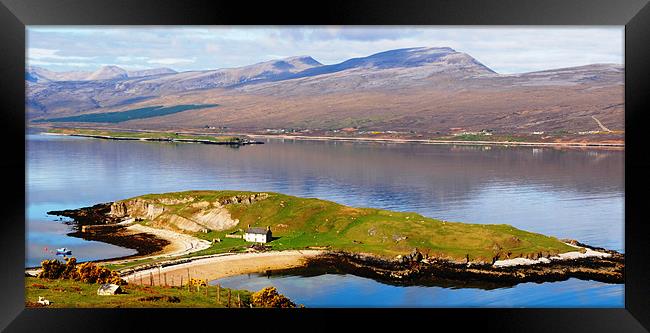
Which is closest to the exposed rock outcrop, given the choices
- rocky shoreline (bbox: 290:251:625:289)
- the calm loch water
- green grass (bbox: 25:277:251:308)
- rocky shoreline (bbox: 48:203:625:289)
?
the calm loch water

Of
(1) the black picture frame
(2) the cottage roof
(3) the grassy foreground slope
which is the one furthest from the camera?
(2) the cottage roof

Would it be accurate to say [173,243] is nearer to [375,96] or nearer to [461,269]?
[461,269]

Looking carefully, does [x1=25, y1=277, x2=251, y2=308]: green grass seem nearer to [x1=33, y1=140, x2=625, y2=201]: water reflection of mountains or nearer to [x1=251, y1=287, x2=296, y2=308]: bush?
[x1=251, y1=287, x2=296, y2=308]: bush

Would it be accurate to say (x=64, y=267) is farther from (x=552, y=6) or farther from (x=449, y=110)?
(x=449, y=110)

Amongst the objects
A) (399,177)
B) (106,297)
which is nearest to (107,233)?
(106,297)

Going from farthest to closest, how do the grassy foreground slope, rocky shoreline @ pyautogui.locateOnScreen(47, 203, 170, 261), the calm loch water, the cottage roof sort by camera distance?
rocky shoreline @ pyautogui.locateOnScreen(47, 203, 170, 261) < the cottage roof < the grassy foreground slope < the calm loch water

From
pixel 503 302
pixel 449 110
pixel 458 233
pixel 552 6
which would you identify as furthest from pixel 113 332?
pixel 449 110
